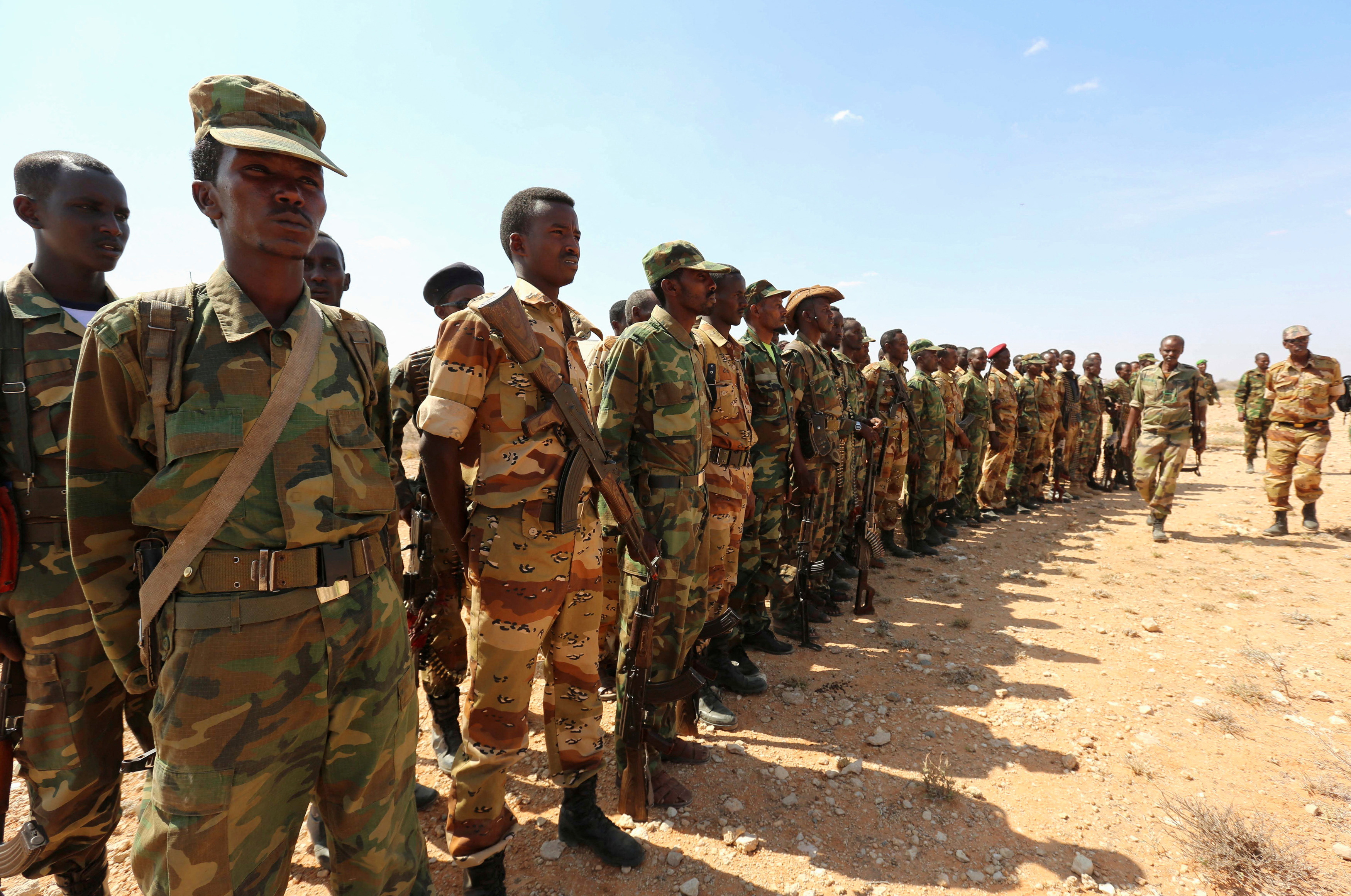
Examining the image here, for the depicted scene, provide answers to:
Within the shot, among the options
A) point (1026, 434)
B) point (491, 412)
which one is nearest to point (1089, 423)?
point (1026, 434)

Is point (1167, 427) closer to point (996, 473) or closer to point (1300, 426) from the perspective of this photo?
point (1300, 426)

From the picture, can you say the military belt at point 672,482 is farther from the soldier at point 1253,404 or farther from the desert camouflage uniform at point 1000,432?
the soldier at point 1253,404

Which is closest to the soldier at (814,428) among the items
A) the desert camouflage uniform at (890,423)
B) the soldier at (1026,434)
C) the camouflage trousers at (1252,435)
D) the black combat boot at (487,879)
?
the desert camouflage uniform at (890,423)

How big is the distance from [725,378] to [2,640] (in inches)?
133

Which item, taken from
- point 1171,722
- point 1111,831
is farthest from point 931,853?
point 1171,722

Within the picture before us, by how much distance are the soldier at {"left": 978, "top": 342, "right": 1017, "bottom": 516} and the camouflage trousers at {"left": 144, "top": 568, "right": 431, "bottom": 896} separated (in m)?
10.4

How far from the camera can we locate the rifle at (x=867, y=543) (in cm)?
587

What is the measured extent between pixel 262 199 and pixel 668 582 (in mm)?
2353

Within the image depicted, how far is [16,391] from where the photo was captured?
2.15 metres

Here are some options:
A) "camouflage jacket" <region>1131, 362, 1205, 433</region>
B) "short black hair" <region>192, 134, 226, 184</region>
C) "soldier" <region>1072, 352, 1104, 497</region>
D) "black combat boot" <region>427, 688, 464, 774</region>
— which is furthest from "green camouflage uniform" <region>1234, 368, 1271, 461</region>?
"short black hair" <region>192, 134, 226, 184</region>

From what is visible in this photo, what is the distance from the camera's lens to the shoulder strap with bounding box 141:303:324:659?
1469mm

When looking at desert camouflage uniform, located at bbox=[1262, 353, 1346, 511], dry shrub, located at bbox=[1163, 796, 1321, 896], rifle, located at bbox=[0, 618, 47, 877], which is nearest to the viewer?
rifle, located at bbox=[0, 618, 47, 877]

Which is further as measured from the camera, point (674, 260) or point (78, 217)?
point (674, 260)

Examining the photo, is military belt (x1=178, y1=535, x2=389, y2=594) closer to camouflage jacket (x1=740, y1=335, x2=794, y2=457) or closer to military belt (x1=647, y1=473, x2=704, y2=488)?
military belt (x1=647, y1=473, x2=704, y2=488)
